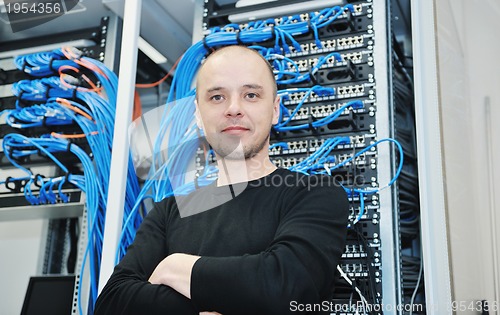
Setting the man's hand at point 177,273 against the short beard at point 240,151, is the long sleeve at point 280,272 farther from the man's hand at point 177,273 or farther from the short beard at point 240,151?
the short beard at point 240,151

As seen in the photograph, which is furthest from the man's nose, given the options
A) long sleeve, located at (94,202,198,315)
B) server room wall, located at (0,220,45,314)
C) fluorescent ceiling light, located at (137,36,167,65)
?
server room wall, located at (0,220,45,314)

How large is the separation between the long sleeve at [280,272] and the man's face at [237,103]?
1.03 ft

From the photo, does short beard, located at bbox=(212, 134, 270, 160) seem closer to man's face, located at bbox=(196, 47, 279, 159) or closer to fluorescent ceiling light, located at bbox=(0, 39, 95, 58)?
man's face, located at bbox=(196, 47, 279, 159)

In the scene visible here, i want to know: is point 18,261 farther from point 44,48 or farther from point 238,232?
point 238,232

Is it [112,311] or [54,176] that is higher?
[54,176]

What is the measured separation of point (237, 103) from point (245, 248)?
0.41 m

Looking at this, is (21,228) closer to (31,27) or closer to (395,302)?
(31,27)

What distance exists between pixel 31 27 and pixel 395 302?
6.74ft

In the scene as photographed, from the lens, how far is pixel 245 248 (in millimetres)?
1264

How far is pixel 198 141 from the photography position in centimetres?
200

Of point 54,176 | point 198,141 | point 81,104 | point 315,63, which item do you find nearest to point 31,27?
point 81,104

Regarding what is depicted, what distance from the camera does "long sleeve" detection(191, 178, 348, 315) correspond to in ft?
3.57

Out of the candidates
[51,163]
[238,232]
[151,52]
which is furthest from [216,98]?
[151,52]

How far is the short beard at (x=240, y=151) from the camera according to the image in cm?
144
